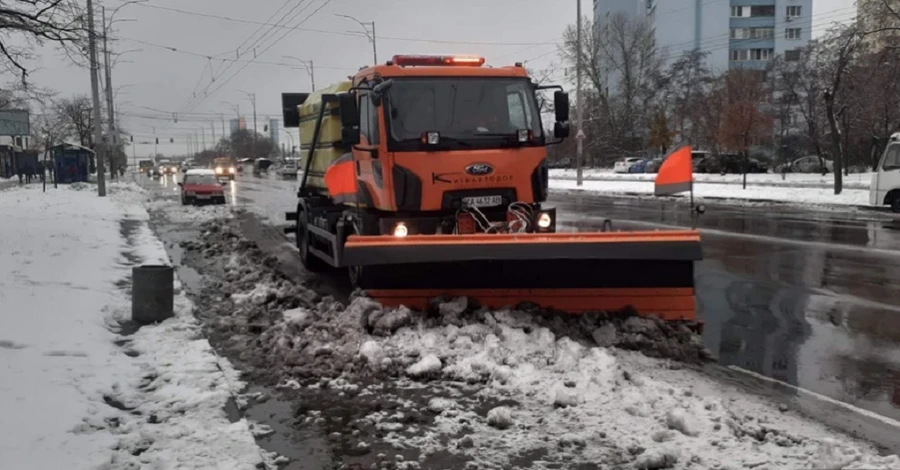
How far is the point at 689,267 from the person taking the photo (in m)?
7.45

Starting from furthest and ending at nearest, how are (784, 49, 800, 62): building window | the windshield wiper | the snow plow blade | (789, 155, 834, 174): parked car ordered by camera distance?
(784, 49, 800, 62): building window < (789, 155, 834, 174): parked car < the windshield wiper < the snow plow blade

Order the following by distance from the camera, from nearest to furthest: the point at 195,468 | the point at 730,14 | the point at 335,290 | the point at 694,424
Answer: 1. the point at 195,468
2. the point at 694,424
3. the point at 335,290
4. the point at 730,14

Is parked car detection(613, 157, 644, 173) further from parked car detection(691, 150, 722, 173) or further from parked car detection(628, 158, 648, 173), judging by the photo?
parked car detection(691, 150, 722, 173)

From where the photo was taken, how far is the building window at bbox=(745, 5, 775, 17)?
285ft

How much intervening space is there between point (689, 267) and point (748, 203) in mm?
22164

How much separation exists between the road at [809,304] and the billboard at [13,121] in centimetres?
2483

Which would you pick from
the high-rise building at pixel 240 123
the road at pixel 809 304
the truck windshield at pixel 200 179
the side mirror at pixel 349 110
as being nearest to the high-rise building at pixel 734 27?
the high-rise building at pixel 240 123

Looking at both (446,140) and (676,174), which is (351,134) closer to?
(446,140)

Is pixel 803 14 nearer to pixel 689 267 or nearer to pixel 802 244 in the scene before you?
pixel 802 244

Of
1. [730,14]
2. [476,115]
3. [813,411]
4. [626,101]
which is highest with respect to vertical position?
[730,14]

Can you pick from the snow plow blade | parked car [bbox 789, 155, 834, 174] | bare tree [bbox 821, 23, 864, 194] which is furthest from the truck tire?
parked car [bbox 789, 155, 834, 174]

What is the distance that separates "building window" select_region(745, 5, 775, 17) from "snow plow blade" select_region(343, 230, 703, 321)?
89.8 meters

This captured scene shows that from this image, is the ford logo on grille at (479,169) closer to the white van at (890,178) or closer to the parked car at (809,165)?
the white van at (890,178)

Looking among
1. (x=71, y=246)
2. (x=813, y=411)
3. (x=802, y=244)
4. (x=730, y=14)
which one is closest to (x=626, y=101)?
(x=730, y=14)
